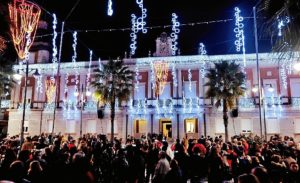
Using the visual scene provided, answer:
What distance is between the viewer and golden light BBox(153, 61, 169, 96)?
123 ft

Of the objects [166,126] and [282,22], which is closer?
[282,22]

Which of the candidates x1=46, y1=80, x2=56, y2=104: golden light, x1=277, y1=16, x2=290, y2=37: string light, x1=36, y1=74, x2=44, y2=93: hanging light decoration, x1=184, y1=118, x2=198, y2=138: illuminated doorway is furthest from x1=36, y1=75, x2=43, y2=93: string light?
x1=277, y1=16, x2=290, y2=37: string light

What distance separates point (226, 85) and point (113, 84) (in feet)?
35.0

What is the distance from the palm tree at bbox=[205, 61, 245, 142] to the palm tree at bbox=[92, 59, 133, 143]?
26.6 feet

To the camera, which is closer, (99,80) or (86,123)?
(99,80)

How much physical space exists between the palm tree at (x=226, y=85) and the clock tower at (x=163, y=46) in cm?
891

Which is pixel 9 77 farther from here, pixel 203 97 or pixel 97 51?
pixel 203 97

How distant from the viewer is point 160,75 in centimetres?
3897

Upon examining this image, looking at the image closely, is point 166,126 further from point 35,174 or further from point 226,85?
point 35,174

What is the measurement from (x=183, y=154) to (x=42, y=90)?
109ft

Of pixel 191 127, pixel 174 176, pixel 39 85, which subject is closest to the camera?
pixel 174 176

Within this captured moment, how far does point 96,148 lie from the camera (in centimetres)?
1245

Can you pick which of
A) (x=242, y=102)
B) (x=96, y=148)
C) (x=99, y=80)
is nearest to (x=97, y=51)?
(x=99, y=80)

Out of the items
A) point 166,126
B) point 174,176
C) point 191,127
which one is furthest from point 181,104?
point 174,176
